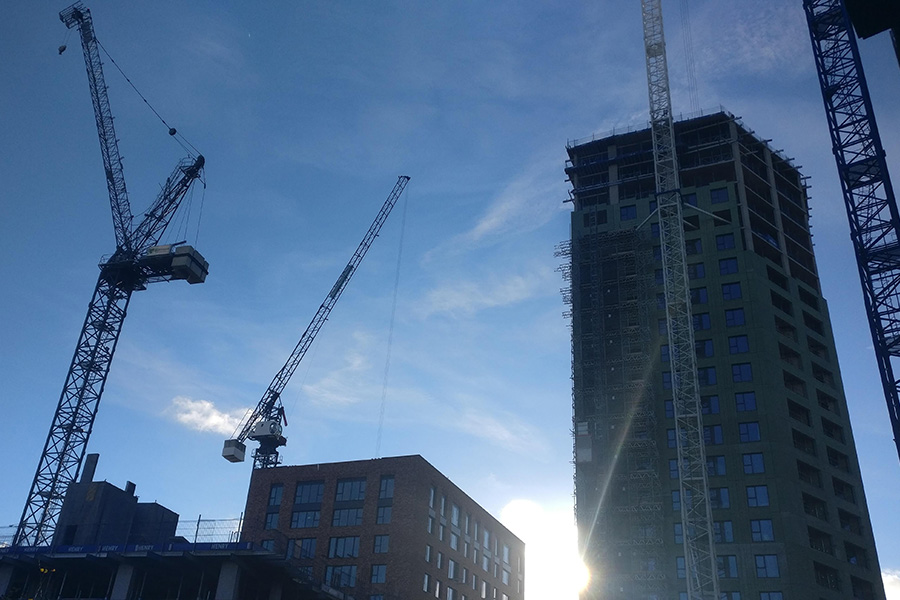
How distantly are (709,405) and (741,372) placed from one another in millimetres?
5786

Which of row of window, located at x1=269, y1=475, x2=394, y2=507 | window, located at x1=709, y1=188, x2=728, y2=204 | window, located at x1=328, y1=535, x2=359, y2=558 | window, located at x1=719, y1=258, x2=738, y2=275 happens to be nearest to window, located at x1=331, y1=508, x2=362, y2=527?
row of window, located at x1=269, y1=475, x2=394, y2=507

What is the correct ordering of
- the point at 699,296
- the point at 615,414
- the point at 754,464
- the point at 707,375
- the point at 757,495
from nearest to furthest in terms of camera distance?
the point at 757,495 < the point at 754,464 < the point at 707,375 < the point at 615,414 < the point at 699,296

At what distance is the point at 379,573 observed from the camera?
92.1 m

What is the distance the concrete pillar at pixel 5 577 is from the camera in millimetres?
77750

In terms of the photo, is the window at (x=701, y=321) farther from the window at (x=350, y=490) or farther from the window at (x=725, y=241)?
the window at (x=350, y=490)

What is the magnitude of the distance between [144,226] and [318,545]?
5087cm

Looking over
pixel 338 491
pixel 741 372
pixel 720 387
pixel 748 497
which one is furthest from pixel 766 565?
pixel 338 491

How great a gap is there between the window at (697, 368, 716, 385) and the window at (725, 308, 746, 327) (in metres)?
6.57

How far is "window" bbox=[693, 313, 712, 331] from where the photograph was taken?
107 meters

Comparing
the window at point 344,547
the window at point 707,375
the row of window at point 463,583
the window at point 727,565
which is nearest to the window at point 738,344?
the window at point 707,375

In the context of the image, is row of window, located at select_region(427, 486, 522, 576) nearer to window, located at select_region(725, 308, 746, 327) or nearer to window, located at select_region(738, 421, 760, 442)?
window, located at select_region(738, 421, 760, 442)

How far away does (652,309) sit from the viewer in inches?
4385

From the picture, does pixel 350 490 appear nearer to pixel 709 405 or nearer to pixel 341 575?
pixel 341 575

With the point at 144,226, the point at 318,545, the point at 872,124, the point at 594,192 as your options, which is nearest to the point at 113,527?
the point at 318,545
